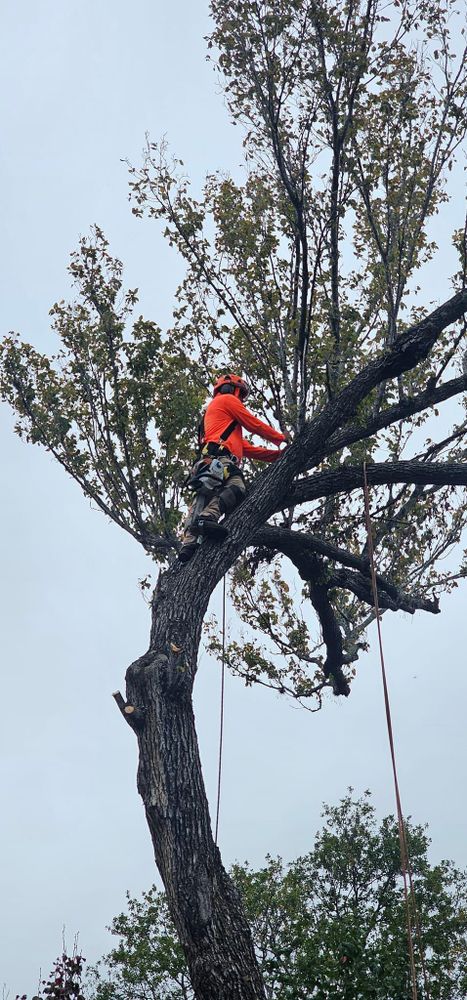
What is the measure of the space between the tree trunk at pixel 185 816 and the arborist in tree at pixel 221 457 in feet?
2.50

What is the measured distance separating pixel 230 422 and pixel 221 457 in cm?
45

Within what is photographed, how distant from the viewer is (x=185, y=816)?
7043mm

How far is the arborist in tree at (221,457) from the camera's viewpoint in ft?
29.1

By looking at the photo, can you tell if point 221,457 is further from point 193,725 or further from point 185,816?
point 185,816

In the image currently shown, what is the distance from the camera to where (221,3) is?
385 inches

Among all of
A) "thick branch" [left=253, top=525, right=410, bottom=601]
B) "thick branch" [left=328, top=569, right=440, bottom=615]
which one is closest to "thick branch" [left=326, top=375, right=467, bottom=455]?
"thick branch" [left=253, top=525, right=410, bottom=601]

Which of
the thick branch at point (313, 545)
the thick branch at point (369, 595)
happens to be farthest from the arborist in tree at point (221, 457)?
the thick branch at point (369, 595)

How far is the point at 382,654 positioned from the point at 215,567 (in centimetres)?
174

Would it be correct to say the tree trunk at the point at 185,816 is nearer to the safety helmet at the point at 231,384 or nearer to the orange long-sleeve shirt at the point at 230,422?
the orange long-sleeve shirt at the point at 230,422

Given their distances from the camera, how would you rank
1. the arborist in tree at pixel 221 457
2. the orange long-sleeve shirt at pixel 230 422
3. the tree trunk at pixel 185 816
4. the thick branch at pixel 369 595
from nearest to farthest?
the tree trunk at pixel 185 816 < the arborist in tree at pixel 221 457 < the orange long-sleeve shirt at pixel 230 422 < the thick branch at pixel 369 595

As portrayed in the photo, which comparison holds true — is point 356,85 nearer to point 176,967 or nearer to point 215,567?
point 215,567

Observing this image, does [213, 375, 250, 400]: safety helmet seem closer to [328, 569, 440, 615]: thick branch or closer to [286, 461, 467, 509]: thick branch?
[286, 461, 467, 509]: thick branch

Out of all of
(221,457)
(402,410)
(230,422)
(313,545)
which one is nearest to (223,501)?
(221,457)

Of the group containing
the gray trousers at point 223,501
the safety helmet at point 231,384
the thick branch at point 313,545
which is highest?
the safety helmet at point 231,384
